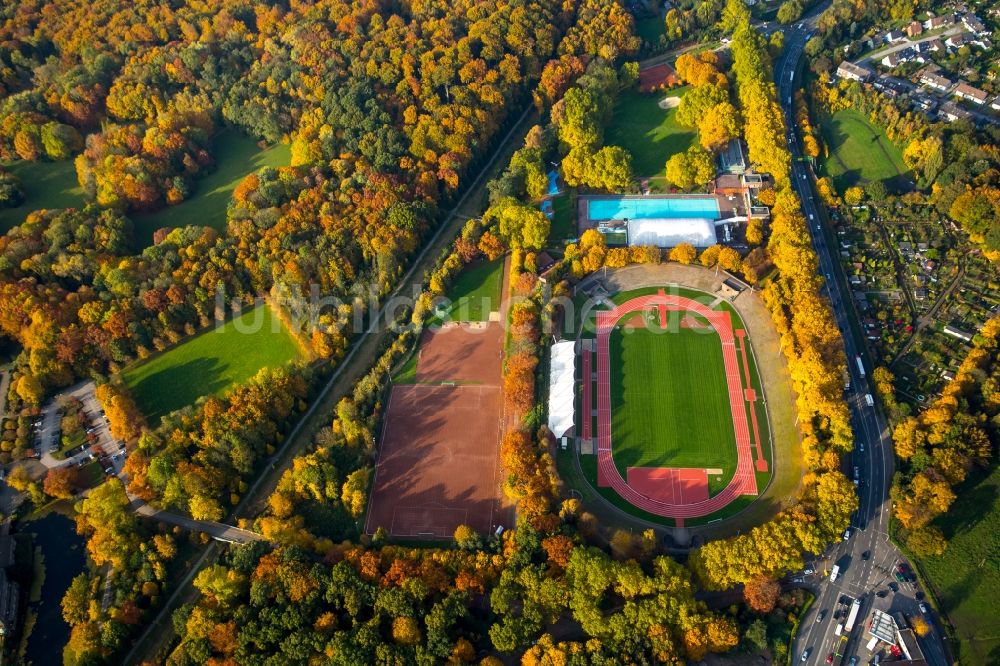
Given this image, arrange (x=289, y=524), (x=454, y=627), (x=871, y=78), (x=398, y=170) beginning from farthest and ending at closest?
(x=871, y=78) → (x=398, y=170) → (x=289, y=524) → (x=454, y=627)

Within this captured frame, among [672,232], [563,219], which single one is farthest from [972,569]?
[563,219]

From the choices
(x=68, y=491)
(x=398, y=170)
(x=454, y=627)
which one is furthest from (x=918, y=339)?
(x=68, y=491)

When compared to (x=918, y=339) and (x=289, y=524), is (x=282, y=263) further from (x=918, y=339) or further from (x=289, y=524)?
(x=918, y=339)

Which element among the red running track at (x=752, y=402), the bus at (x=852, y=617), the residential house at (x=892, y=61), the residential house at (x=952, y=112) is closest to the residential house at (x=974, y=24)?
the residential house at (x=892, y=61)

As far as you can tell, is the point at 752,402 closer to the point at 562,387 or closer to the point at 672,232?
→ the point at 562,387

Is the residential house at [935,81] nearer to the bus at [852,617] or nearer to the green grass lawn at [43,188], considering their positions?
the bus at [852,617]

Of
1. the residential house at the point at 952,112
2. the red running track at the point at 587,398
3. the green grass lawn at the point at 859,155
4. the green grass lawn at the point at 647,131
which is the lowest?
the red running track at the point at 587,398
